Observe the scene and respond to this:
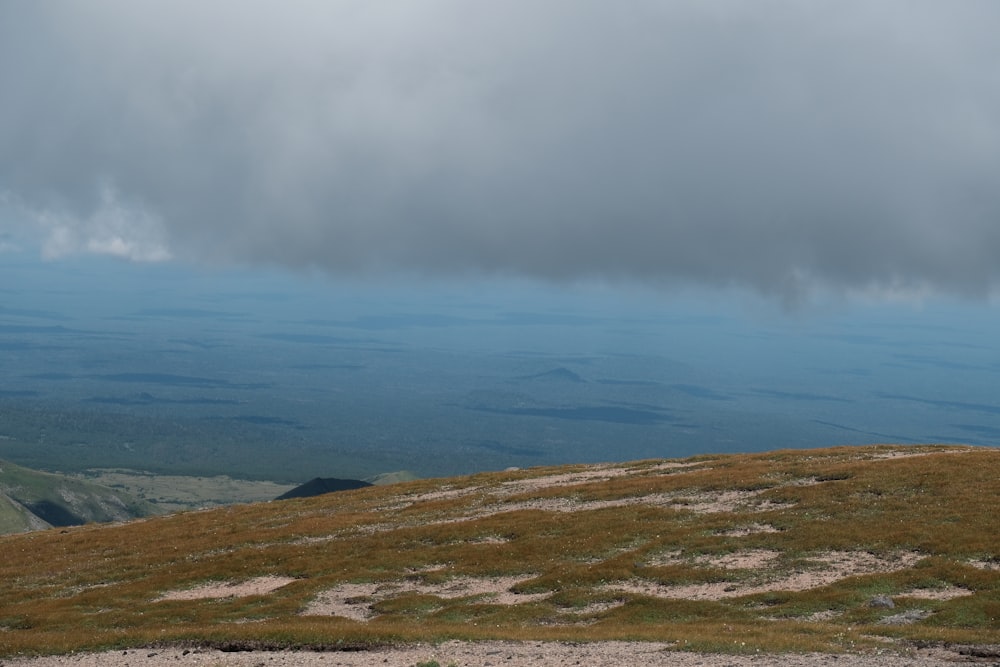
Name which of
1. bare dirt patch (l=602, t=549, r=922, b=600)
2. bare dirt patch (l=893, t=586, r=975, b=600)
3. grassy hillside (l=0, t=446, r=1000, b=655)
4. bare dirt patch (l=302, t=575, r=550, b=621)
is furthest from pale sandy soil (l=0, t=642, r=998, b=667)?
bare dirt patch (l=602, t=549, r=922, b=600)

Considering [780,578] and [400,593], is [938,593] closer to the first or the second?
[780,578]

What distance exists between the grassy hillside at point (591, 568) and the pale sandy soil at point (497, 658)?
3.81 feet

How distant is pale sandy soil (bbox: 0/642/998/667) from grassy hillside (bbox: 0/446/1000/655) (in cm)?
116

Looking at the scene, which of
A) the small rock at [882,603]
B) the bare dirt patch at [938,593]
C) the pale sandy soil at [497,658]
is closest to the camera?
the pale sandy soil at [497,658]

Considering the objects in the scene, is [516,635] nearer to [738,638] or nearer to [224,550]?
[738,638]

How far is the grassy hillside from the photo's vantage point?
41531 millimetres

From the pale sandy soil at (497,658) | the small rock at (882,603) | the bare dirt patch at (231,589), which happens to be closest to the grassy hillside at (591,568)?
the small rock at (882,603)

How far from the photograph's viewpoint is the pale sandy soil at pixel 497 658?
33500 mm

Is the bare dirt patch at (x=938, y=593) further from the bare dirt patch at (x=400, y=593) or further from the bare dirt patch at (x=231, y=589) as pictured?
the bare dirt patch at (x=231, y=589)

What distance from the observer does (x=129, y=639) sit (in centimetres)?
4362

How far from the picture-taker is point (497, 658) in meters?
36.3

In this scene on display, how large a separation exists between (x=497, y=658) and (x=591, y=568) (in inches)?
671

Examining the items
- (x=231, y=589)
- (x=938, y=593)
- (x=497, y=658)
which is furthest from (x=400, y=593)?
(x=938, y=593)

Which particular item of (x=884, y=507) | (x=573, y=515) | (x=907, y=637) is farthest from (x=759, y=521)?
(x=907, y=637)
